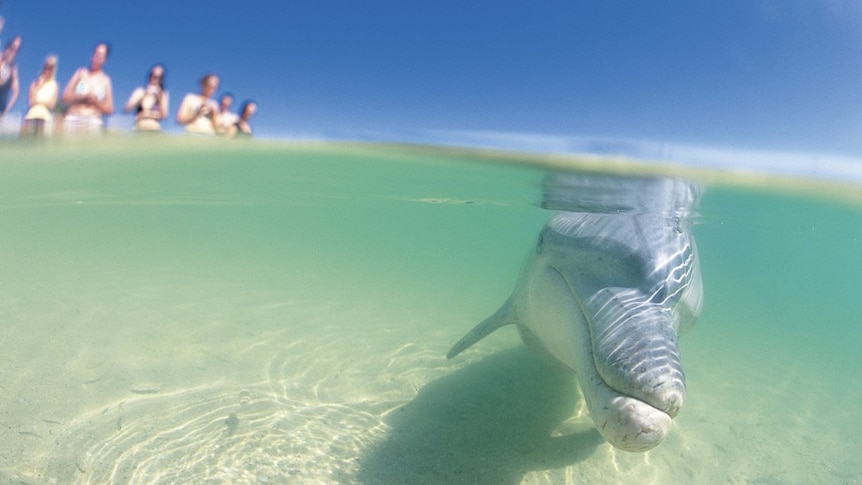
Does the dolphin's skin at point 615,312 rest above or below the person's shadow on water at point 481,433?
above

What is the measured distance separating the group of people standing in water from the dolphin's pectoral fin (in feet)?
25.0

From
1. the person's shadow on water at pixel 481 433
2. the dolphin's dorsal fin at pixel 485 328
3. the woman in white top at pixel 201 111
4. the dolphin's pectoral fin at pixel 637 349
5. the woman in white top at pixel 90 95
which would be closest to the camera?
the dolphin's pectoral fin at pixel 637 349

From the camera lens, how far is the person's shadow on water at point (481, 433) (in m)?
3.96

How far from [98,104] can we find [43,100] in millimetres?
1067

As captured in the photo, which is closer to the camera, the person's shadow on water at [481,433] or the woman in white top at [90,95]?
the person's shadow on water at [481,433]

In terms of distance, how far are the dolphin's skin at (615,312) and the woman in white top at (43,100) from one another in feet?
27.0

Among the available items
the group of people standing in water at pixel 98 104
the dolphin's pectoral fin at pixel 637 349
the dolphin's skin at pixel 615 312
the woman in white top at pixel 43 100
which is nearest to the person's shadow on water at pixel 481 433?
the dolphin's skin at pixel 615 312

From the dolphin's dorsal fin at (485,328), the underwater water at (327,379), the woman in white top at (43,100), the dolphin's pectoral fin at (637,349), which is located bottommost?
the underwater water at (327,379)

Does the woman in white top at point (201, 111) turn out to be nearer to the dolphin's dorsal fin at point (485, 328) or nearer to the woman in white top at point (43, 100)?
the woman in white top at point (43, 100)

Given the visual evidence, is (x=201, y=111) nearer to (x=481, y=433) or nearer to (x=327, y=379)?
(x=327, y=379)

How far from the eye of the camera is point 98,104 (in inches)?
345

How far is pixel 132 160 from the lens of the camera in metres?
13.7

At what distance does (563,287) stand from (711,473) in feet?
8.22

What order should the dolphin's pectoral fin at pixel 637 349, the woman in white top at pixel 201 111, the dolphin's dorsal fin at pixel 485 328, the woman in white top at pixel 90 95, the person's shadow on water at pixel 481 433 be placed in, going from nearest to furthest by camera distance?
the dolphin's pectoral fin at pixel 637 349 < the person's shadow on water at pixel 481 433 < the dolphin's dorsal fin at pixel 485 328 < the woman in white top at pixel 90 95 < the woman in white top at pixel 201 111
